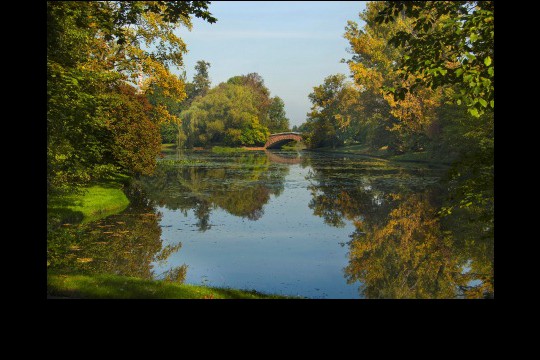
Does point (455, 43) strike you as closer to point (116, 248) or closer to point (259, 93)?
point (116, 248)

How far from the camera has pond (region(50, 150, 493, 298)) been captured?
11.3 m

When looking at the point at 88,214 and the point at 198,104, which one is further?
the point at 198,104

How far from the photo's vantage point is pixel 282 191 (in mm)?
28344

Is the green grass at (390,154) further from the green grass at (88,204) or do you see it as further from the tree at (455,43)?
the tree at (455,43)

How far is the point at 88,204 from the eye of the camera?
1988 centimetres

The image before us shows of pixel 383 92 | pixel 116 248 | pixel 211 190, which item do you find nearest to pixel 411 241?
pixel 116 248

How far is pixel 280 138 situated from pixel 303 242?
2271 inches

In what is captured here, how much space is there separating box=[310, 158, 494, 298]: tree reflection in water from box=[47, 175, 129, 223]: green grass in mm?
8845

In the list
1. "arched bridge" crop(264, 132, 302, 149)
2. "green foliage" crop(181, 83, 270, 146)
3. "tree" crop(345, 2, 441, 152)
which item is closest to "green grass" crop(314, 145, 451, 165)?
"tree" crop(345, 2, 441, 152)

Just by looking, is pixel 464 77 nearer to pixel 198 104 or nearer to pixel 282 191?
pixel 282 191

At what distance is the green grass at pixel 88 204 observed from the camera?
58.6 feet
